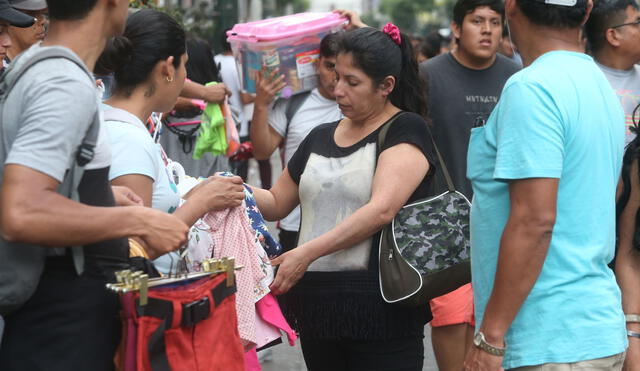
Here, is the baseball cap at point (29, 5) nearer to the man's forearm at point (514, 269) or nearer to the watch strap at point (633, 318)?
the man's forearm at point (514, 269)

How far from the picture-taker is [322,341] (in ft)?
12.4

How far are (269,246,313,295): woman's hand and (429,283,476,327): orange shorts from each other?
140 centimetres

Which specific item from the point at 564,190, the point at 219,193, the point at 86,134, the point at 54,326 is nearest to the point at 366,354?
the point at 219,193

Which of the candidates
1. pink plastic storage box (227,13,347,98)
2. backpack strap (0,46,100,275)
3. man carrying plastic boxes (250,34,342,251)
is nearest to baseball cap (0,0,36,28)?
pink plastic storage box (227,13,347,98)

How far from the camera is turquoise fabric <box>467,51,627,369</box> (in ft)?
8.55

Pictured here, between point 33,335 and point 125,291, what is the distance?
0.30 metres

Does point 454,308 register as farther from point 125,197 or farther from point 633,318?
point 125,197

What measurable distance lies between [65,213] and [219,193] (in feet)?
3.43

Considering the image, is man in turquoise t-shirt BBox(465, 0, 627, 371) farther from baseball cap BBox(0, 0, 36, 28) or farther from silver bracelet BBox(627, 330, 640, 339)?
baseball cap BBox(0, 0, 36, 28)

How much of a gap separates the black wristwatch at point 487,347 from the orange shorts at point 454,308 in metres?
2.03

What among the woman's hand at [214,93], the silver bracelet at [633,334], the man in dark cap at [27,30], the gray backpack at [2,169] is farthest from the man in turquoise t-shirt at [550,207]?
the woman's hand at [214,93]

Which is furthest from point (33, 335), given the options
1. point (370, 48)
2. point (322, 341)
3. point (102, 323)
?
point (370, 48)

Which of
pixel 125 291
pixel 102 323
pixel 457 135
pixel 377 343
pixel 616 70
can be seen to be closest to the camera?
pixel 125 291

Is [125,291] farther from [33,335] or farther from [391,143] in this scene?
[391,143]
